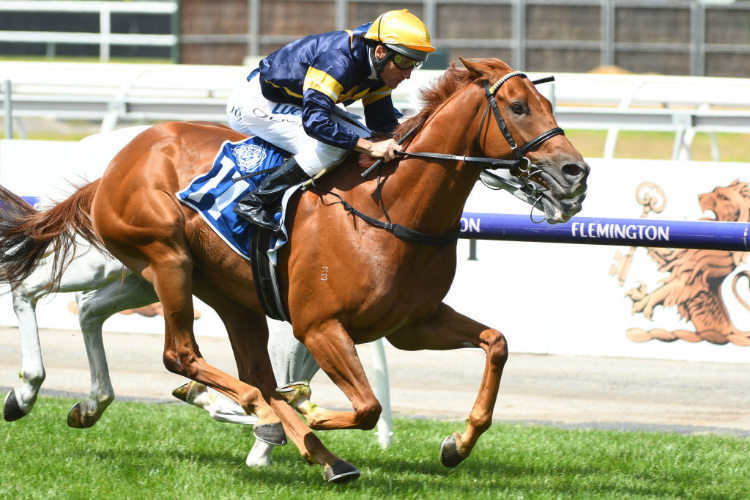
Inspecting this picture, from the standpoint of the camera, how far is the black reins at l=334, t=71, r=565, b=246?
13.9 ft

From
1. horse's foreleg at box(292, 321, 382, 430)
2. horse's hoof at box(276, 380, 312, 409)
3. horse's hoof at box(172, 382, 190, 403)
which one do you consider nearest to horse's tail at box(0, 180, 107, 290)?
horse's hoof at box(172, 382, 190, 403)

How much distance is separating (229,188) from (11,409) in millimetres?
1858

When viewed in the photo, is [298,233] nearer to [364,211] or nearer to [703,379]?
[364,211]

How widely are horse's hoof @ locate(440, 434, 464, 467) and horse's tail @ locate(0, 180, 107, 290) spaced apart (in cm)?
226

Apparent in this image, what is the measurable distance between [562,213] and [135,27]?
95.1 feet

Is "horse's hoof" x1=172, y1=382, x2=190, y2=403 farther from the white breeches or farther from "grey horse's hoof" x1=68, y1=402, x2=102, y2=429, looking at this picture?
the white breeches

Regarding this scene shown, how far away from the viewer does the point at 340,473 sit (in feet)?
14.4

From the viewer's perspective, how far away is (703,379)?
25.3 feet

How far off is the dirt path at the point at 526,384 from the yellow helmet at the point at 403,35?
3008mm

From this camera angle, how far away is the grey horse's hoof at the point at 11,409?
5531 millimetres

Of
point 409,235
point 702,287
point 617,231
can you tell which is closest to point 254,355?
point 409,235

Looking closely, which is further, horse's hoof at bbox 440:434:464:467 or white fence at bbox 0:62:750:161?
white fence at bbox 0:62:750:161

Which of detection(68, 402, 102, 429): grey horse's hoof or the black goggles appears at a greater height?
the black goggles

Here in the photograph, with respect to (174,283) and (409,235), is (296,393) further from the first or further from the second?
(409,235)
